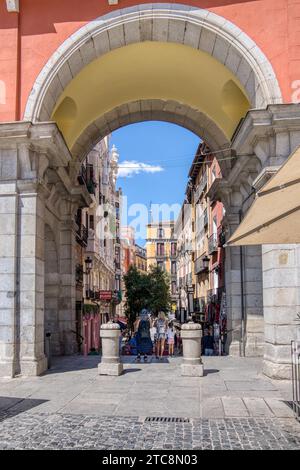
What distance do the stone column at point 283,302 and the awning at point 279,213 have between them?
4281 millimetres

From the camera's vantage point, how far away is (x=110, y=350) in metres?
11.5

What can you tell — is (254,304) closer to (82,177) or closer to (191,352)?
(191,352)

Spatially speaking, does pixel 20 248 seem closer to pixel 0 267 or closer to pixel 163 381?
pixel 0 267

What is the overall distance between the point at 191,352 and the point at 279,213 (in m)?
6.13

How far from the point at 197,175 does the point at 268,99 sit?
28.8m

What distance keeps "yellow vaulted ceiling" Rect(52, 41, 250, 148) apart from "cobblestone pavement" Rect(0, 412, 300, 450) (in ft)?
27.9

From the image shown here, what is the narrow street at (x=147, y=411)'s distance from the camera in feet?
20.2

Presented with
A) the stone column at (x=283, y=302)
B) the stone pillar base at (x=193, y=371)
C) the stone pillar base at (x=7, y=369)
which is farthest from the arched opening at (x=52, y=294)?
the stone column at (x=283, y=302)

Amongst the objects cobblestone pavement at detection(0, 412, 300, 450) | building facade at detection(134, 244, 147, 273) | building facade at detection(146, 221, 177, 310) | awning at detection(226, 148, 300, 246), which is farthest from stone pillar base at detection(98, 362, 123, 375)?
building facade at detection(134, 244, 147, 273)

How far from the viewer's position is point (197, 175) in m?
39.9

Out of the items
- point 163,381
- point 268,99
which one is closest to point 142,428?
point 163,381

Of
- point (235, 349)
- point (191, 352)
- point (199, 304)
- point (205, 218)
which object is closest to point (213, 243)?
point (205, 218)

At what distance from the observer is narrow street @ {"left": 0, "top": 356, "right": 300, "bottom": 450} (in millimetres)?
6145

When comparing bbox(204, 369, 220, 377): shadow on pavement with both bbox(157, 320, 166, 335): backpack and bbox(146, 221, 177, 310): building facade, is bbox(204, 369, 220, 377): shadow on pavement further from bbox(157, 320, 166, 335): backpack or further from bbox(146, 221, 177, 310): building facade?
bbox(146, 221, 177, 310): building facade
